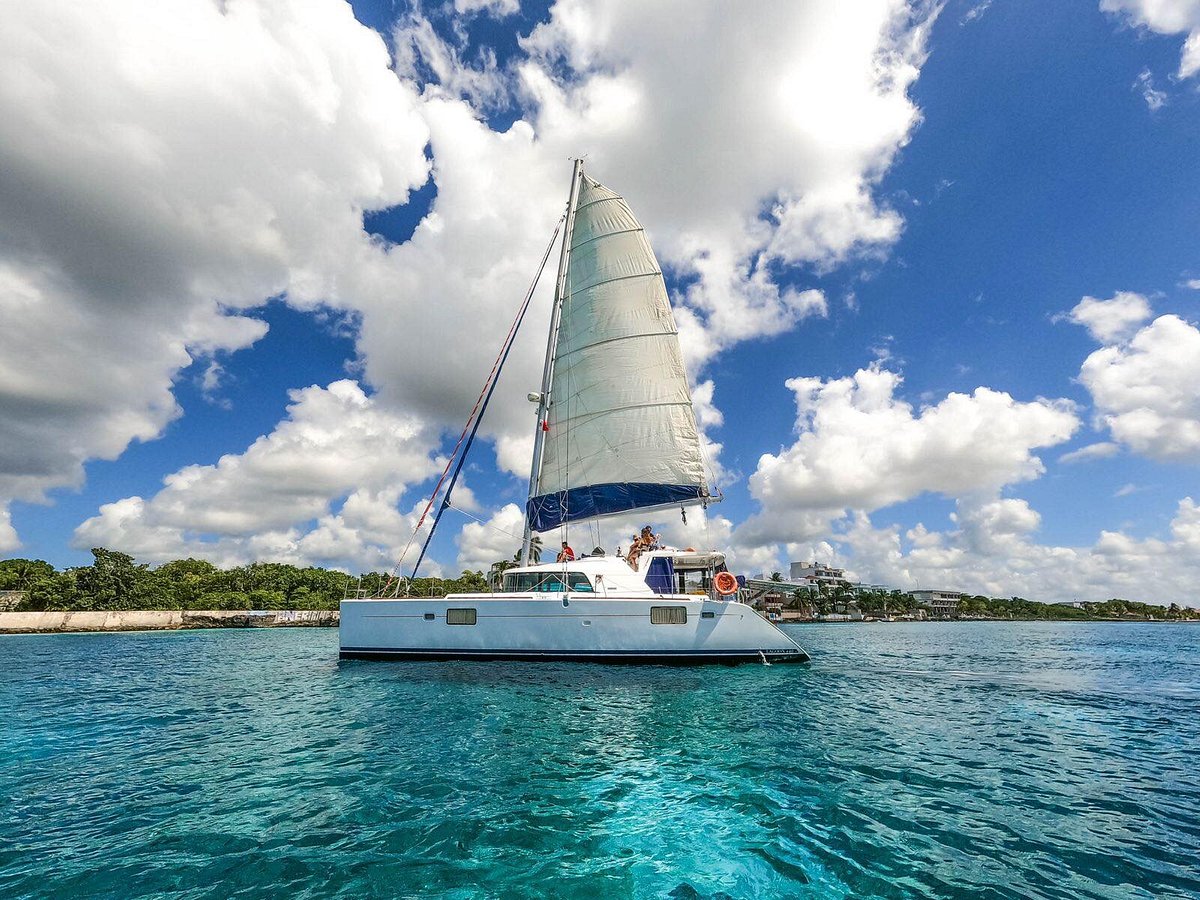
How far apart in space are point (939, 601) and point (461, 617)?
182917 mm

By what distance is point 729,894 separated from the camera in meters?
4.71

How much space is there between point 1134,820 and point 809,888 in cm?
491

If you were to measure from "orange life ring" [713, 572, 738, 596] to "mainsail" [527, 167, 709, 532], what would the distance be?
467cm

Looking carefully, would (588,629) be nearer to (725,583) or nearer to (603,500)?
(725,583)

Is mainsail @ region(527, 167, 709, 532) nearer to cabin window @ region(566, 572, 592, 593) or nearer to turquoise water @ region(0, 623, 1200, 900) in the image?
cabin window @ region(566, 572, 592, 593)

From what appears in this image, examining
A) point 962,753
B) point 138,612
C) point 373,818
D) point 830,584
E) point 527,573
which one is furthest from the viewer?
point 830,584

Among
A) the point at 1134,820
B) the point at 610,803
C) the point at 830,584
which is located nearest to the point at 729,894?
the point at 610,803

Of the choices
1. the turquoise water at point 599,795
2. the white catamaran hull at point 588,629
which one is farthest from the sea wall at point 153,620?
the white catamaran hull at point 588,629

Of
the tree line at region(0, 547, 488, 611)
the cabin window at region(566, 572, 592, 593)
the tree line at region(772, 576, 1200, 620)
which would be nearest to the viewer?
the cabin window at region(566, 572, 592, 593)

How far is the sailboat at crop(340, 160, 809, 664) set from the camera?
19.1 m

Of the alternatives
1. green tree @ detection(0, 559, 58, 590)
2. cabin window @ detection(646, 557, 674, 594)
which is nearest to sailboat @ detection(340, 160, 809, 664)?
cabin window @ detection(646, 557, 674, 594)

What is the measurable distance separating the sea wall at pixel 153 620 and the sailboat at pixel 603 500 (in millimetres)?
69322

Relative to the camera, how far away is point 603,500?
2342 cm

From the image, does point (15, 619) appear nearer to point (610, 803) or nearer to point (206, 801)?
point (206, 801)
